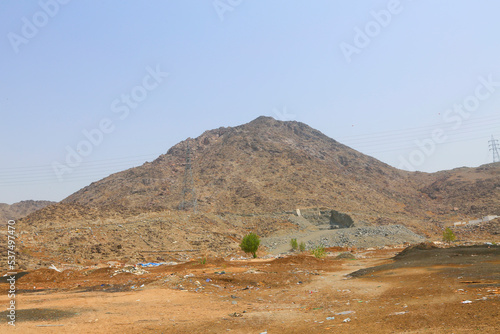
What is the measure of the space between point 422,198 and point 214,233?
63526 mm

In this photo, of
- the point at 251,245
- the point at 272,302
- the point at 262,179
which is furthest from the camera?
the point at 262,179

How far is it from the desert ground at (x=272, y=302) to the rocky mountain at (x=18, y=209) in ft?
375

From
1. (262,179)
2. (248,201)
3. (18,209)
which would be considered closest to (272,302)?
(248,201)

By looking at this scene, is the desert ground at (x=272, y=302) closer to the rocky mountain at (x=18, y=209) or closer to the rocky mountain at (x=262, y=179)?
the rocky mountain at (x=262, y=179)

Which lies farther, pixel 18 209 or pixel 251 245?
pixel 18 209

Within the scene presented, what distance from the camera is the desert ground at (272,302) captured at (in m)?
7.91

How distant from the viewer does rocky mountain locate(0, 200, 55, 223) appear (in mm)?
A: 115000

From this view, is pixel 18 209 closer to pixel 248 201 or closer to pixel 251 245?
pixel 248 201

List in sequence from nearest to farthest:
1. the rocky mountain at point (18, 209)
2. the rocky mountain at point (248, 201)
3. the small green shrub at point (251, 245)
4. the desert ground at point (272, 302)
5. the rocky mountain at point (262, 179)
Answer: the desert ground at point (272, 302), the small green shrub at point (251, 245), the rocky mountain at point (248, 201), the rocky mountain at point (262, 179), the rocky mountain at point (18, 209)

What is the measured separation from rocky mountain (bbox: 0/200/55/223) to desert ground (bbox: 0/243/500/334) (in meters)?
114

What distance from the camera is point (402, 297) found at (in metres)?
10.7

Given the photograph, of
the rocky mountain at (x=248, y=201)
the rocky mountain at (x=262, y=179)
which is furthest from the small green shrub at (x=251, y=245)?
the rocky mountain at (x=262, y=179)

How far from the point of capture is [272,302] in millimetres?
12164

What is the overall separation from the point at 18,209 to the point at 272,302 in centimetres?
13395
